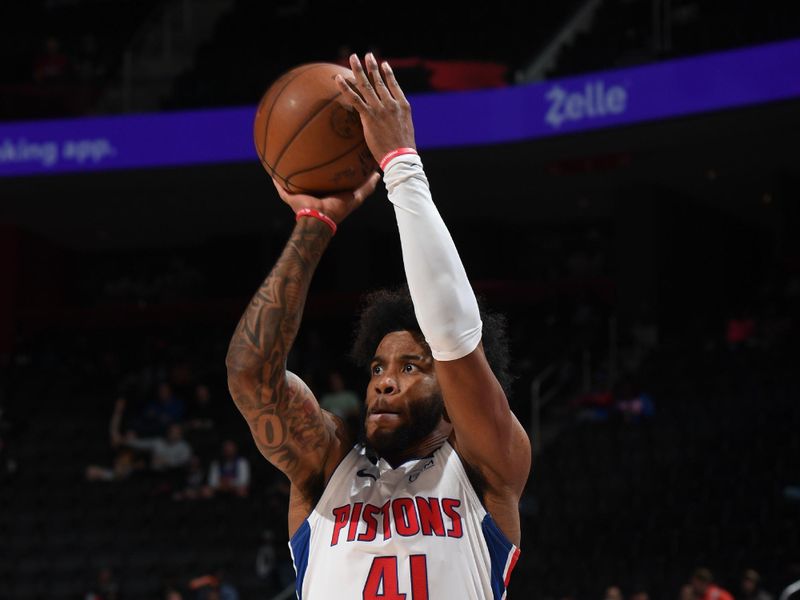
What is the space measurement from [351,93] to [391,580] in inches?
41.5

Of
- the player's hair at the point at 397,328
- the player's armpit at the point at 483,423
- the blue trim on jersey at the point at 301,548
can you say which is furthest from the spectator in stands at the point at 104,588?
the player's armpit at the point at 483,423

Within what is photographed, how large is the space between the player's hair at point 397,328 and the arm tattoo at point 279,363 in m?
0.29

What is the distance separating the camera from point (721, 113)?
1175cm

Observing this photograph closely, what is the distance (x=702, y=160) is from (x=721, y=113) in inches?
84.9

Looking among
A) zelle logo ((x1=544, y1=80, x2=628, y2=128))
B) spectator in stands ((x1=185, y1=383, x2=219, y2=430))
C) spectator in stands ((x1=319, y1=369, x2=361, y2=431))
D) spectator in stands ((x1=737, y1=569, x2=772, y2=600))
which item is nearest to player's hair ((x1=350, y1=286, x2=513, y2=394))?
spectator in stands ((x1=737, y1=569, x2=772, y2=600))

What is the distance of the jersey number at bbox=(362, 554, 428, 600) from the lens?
8.40ft

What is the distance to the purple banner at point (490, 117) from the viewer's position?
11555 mm

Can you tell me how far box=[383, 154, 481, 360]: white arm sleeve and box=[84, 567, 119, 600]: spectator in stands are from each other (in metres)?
8.47

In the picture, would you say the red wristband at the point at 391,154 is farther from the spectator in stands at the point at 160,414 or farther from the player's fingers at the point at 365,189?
the spectator in stands at the point at 160,414

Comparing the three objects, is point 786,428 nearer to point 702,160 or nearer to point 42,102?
point 702,160

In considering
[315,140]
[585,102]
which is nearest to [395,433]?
[315,140]

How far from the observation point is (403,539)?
2615 millimetres

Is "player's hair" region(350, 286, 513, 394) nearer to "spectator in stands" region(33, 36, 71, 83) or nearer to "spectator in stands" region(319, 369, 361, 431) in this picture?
"spectator in stands" region(319, 369, 361, 431)

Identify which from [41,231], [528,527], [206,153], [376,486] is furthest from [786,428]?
[41,231]
